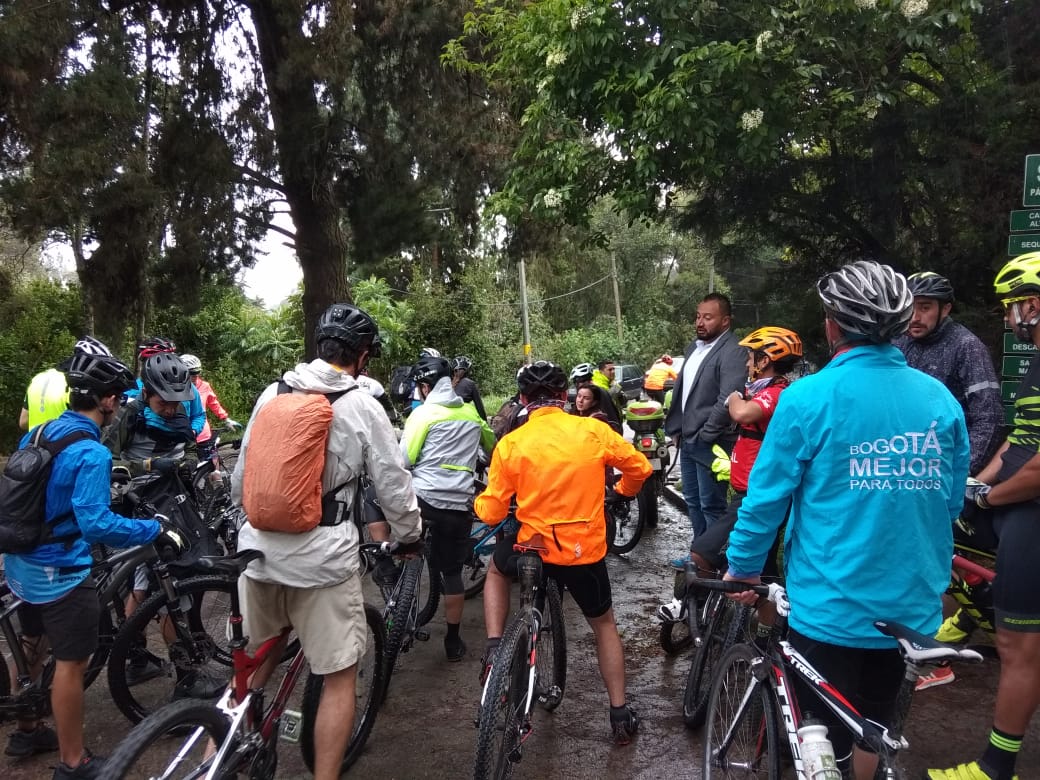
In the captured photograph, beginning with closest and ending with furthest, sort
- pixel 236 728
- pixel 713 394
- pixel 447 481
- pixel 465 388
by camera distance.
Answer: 1. pixel 236 728
2. pixel 447 481
3. pixel 713 394
4. pixel 465 388

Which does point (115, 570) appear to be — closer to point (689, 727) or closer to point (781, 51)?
point (689, 727)

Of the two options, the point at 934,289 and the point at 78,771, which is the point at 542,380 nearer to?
the point at 934,289

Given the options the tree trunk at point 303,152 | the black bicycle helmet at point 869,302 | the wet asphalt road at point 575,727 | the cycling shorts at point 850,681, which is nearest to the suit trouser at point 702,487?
the wet asphalt road at point 575,727

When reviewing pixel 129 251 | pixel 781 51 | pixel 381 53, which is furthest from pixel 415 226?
pixel 781 51

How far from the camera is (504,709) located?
300 centimetres

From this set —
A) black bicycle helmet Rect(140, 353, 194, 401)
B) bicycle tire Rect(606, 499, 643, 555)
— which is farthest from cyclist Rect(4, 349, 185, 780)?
bicycle tire Rect(606, 499, 643, 555)

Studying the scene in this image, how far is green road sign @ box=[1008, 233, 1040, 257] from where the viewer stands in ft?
16.3

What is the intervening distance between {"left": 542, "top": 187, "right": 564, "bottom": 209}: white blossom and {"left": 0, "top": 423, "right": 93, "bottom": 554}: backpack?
190 inches

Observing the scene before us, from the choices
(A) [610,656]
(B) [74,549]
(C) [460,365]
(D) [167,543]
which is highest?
(C) [460,365]

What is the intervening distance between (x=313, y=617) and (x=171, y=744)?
0.69 meters

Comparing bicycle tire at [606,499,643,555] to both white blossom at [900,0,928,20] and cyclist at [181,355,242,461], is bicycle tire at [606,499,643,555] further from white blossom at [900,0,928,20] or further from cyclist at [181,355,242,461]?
white blossom at [900,0,928,20]

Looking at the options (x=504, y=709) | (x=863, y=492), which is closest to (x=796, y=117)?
(x=863, y=492)

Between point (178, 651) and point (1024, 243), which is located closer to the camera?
point (178, 651)

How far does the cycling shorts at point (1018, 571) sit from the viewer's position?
2.72m
